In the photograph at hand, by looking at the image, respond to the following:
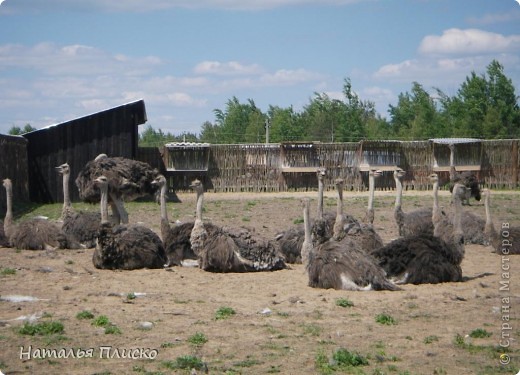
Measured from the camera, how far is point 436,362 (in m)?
6.98

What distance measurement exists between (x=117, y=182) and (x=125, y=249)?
A: 7.02 feet

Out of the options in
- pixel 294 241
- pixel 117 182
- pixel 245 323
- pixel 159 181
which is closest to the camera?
pixel 245 323

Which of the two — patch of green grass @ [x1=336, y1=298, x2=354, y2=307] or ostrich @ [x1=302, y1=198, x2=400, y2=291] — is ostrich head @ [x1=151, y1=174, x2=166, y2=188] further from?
patch of green grass @ [x1=336, y1=298, x2=354, y2=307]

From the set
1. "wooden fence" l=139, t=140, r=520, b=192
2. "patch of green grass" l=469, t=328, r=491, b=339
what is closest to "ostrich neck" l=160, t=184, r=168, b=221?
"patch of green grass" l=469, t=328, r=491, b=339

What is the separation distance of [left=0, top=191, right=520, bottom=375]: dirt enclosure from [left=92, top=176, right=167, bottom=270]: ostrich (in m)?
0.22

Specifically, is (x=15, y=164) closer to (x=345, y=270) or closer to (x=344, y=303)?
(x=345, y=270)

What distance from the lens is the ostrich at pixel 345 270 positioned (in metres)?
9.81

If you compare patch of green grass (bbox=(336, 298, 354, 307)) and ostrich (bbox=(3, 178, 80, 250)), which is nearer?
patch of green grass (bbox=(336, 298, 354, 307))

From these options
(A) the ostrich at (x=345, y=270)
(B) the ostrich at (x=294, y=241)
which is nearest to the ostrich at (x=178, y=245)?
(B) the ostrich at (x=294, y=241)

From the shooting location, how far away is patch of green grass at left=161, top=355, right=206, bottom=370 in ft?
22.1

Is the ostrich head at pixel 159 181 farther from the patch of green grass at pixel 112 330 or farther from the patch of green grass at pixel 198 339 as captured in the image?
the patch of green grass at pixel 198 339

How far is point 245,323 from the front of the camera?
8.25 meters

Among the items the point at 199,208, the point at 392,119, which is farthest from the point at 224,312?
the point at 392,119

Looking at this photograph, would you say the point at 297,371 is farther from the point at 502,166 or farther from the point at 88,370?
the point at 502,166
